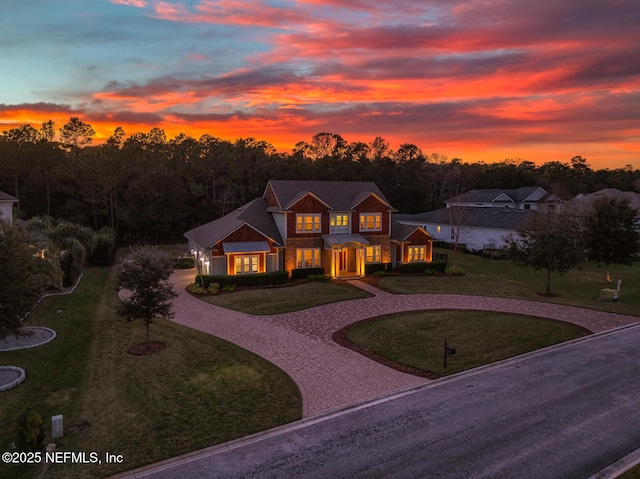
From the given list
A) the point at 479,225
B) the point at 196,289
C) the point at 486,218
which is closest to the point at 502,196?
the point at 486,218

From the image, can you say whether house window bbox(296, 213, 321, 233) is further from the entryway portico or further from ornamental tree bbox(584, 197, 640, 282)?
ornamental tree bbox(584, 197, 640, 282)

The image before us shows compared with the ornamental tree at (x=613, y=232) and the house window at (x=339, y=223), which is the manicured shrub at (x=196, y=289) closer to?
the house window at (x=339, y=223)

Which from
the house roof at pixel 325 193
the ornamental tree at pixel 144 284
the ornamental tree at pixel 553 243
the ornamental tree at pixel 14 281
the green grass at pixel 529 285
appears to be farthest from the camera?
the house roof at pixel 325 193

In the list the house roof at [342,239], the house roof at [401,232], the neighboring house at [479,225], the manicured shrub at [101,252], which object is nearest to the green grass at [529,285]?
the house roof at [342,239]

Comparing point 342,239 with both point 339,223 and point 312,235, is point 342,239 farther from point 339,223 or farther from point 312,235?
point 312,235

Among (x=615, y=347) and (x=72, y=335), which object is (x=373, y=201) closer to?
(x=615, y=347)
